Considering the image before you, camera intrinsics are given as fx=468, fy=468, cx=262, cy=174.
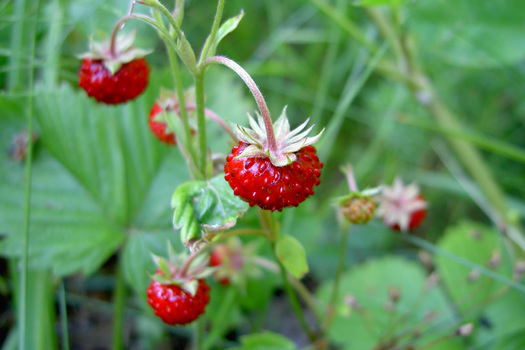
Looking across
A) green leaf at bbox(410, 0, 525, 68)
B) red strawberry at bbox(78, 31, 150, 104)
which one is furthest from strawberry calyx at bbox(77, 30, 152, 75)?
green leaf at bbox(410, 0, 525, 68)

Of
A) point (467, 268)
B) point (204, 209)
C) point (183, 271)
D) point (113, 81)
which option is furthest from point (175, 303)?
point (467, 268)

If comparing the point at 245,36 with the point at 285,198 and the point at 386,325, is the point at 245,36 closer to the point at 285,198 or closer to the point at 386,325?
the point at 386,325

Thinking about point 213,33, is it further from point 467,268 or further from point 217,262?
point 467,268

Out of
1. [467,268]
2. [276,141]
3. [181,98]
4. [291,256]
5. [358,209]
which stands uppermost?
[181,98]

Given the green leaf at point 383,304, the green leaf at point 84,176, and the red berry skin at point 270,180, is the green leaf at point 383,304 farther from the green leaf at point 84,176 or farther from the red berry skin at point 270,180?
the red berry skin at point 270,180

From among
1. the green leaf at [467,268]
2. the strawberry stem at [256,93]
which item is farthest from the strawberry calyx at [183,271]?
the green leaf at [467,268]

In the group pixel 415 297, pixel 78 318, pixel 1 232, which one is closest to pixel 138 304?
pixel 78 318
